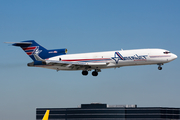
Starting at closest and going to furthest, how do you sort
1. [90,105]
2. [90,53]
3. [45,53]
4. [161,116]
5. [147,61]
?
[147,61] < [90,53] < [45,53] < [161,116] < [90,105]

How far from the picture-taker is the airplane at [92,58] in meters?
71.1

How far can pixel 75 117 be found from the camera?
529 feet

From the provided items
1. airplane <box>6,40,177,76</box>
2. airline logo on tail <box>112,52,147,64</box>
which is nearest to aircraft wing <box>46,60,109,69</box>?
airplane <box>6,40,177,76</box>

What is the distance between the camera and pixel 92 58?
75.9 meters

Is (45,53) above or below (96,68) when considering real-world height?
above

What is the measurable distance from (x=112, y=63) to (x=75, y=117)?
9237 centimetres

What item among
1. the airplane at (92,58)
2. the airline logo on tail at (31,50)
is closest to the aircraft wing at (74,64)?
the airplane at (92,58)

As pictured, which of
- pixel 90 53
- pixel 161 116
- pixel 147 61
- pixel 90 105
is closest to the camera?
pixel 147 61

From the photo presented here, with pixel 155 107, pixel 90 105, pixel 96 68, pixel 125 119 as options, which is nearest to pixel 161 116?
pixel 155 107

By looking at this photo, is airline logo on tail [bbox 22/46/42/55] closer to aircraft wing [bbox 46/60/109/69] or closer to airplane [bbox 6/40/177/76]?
airplane [bbox 6/40/177/76]

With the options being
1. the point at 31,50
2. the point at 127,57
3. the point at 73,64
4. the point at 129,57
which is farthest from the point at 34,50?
the point at 129,57

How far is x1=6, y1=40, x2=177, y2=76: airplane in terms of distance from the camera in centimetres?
7112

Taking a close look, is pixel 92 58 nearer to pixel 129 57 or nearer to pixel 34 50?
pixel 129 57

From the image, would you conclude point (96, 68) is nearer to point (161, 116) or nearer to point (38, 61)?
point (38, 61)
